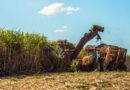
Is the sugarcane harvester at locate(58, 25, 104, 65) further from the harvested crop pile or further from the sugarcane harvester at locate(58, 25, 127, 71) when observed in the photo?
the harvested crop pile

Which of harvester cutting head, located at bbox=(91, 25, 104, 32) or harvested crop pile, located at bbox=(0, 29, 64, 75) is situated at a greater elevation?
harvester cutting head, located at bbox=(91, 25, 104, 32)

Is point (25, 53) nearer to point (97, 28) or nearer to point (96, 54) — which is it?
point (96, 54)

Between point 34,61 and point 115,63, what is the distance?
14.9 feet

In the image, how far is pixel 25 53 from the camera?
20703 millimetres

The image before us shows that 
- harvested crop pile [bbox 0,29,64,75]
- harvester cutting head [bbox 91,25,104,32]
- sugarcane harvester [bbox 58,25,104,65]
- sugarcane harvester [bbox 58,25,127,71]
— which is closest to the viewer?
harvested crop pile [bbox 0,29,64,75]

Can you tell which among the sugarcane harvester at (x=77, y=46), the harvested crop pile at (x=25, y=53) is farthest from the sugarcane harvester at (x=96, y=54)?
the harvested crop pile at (x=25, y=53)

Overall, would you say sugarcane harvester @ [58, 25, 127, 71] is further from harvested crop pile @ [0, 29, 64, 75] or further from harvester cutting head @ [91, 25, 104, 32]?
harvested crop pile @ [0, 29, 64, 75]

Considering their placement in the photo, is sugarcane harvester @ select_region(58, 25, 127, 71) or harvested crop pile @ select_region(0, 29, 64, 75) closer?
harvested crop pile @ select_region(0, 29, 64, 75)

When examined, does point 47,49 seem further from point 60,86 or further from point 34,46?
point 60,86

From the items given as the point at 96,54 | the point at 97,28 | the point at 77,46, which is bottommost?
the point at 96,54

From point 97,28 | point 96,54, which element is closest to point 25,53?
point 96,54

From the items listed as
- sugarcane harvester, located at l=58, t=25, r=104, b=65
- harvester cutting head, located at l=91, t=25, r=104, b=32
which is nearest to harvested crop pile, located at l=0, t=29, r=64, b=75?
sugarcane harvester, located at l=58, t=25, r=104, b=65

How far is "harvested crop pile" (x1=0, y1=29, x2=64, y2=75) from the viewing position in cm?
1952

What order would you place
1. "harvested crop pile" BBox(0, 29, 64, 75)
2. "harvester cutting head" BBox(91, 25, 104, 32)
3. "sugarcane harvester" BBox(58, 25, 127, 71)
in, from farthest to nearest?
1. "harvester cutting head" BBox(91, 25, 104, 32)
2. "sugarcane harvester" BBox(58, 25, 127, 71)
3. "harvested crop pile" BBox(0, 29, 64, 75)
